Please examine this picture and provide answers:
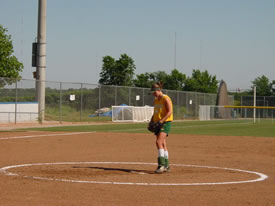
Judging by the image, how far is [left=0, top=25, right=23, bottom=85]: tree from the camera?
4500cm

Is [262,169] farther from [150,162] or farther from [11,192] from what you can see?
[11,192]

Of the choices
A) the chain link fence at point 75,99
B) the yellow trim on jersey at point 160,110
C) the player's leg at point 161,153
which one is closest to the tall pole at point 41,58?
the chain link fence at point 75,99

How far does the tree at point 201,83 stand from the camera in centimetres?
8144

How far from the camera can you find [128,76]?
2702 inches

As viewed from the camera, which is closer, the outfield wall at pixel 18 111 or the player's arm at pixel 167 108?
the player's arm at pixel 167 108

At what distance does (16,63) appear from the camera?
45625 mm

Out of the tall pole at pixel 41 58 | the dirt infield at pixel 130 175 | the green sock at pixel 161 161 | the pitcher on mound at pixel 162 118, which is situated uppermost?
the tall pole at pixel 41 58

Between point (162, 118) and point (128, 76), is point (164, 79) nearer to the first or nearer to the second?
point (128, 76)

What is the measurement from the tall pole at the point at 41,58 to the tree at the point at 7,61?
662cm

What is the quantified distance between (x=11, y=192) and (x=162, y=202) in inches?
91.5

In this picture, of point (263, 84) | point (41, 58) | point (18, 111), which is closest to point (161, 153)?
point (18, 111)

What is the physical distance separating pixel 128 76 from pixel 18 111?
3443cm

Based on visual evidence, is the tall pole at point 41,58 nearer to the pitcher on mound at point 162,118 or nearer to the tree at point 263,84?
the pitcher on mound at point 162,118

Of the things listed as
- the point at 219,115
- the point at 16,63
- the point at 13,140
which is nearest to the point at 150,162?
the point at 13,140
